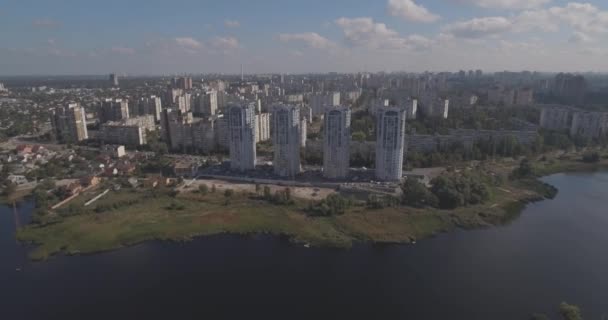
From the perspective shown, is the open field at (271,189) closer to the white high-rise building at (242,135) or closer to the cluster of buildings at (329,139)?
the cluster of buildings at (329,139)

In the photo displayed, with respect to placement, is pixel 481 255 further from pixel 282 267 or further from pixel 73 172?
pixel 73 172

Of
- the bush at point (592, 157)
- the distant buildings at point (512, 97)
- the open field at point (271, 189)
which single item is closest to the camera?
the open field at point (271, 189)


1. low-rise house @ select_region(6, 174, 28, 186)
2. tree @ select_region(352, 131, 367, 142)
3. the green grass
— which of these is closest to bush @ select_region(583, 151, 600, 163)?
the green grass

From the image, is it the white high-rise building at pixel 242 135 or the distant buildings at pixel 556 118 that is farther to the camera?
the distant buildings at pixel 556 118

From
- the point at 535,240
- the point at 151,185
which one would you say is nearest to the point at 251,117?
the point at 151,185

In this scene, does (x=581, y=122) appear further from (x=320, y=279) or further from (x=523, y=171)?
(x=320, y=279)

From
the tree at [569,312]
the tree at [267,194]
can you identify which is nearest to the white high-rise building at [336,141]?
the tree at [267,194]
